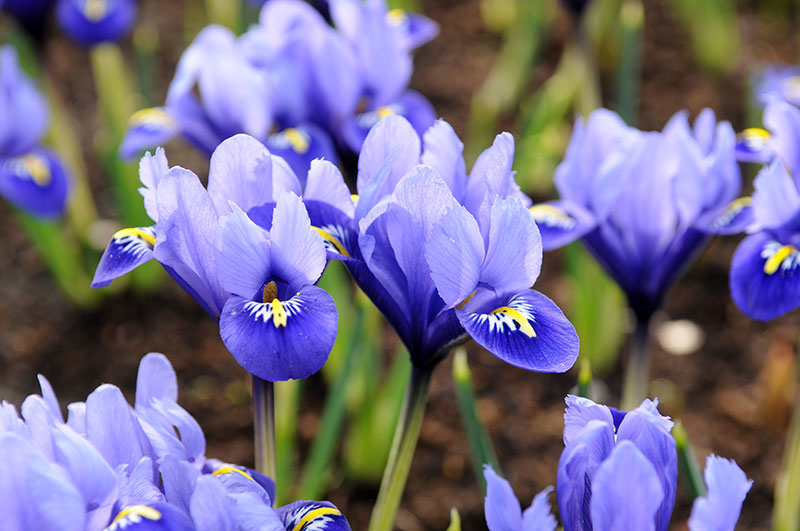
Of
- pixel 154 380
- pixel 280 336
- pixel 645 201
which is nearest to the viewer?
pixel 280 336

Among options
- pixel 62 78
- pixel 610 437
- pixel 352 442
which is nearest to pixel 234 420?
pixel 352 442

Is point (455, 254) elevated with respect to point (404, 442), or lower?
elevated

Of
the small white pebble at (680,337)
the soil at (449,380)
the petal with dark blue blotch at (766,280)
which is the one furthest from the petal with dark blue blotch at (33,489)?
the small white pebble at (680,337)

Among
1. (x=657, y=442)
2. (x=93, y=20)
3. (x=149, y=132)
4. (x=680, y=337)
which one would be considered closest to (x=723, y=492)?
(x=657, y=442)

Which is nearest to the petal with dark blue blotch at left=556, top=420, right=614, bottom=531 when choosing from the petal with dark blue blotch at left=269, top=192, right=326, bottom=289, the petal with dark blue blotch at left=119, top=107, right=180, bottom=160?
the petal with dark blue blotch at left=269, top=192, right=326, bottom=289

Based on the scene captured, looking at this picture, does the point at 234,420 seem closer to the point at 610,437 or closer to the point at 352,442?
the point at 352,442

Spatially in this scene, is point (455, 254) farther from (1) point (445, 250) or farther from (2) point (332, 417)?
(2) point (332, 417)

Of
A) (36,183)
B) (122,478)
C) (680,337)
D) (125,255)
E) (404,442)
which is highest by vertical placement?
(125,255)

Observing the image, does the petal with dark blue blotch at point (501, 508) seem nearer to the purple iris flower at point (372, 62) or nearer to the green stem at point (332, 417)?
the green stem at point (332, 417)
